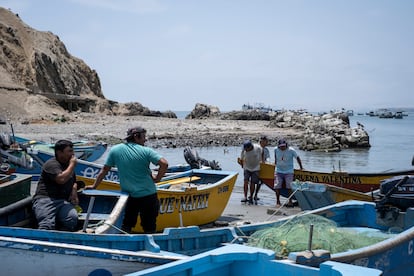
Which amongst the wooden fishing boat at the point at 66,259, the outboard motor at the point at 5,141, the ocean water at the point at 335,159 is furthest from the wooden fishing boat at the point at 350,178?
the ocean water at the point at 335,159

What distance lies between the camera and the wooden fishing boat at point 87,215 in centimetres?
641

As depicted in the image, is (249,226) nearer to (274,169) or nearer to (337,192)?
(337,192)

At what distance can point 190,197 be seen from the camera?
9.87m

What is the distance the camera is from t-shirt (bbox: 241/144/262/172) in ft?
41.7

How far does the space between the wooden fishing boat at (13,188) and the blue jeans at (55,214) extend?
1.55 ft

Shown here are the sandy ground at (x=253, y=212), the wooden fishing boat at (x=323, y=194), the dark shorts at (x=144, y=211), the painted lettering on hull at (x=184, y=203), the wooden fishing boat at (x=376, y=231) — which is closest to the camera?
the wooden fishing boat at (x=376, y=231)

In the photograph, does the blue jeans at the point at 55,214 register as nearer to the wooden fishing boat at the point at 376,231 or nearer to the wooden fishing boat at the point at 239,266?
the wooden fishing boat at the point at 376,231

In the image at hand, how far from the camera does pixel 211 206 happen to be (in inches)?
416

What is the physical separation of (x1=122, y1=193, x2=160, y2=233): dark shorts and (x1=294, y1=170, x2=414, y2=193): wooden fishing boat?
7.14 metres

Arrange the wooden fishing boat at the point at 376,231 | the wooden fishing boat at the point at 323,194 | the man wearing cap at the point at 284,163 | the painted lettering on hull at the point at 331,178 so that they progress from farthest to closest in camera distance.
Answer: the painted lettering on hull at the point at 331,178, the man wearing cap at the point at 284,163, the wooden fishing boat at the point at 323,194, the wooden fishing boat at the point at 376,231

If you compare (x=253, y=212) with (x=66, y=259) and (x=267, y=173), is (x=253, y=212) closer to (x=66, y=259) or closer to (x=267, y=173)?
(x=267, y=173)

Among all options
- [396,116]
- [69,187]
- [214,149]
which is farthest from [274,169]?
[396,116]

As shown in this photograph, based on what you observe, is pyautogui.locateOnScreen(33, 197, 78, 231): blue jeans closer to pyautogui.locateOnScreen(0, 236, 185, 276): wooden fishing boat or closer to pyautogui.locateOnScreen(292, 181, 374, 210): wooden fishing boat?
pyautogui.locateOnScreen(0, 236, 185, 276): wooden fishing boat

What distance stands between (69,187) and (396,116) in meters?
142
